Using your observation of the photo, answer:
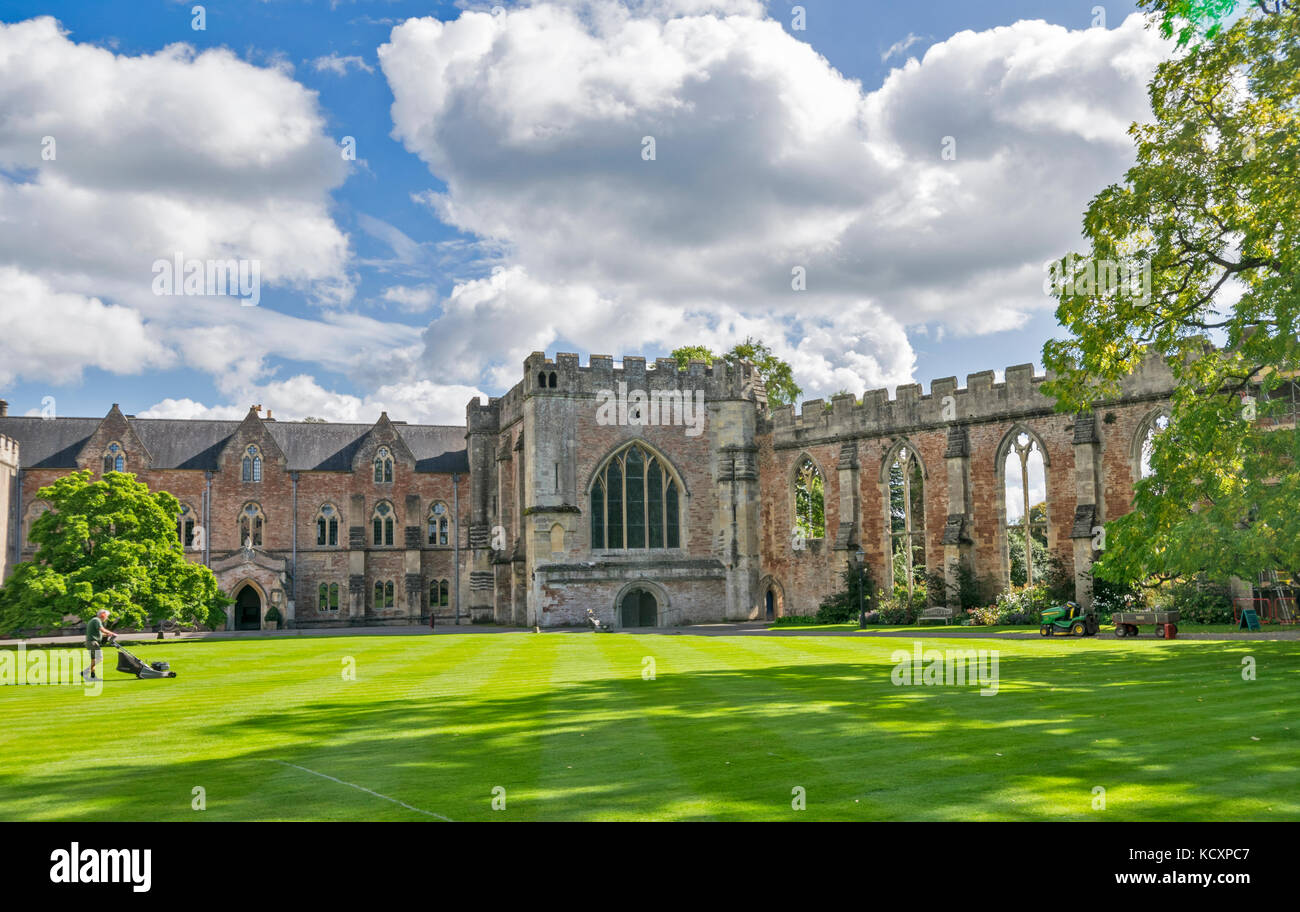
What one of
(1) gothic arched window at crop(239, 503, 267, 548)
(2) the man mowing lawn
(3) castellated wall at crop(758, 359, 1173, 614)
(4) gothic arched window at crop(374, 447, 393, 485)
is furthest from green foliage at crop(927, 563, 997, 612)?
(1) gothic arched window at crop(239, 503, 267, 548)

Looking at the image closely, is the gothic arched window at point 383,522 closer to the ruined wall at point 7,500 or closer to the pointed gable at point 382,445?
the pointed gable at point 382,445

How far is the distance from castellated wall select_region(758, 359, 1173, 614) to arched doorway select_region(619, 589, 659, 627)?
17.1 feet

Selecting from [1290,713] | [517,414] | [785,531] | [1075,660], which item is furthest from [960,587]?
[1290,713]

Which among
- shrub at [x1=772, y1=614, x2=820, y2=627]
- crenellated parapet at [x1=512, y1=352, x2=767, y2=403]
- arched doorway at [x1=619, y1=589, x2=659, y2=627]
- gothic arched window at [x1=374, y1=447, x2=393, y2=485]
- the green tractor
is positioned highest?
crenellated parapet at [x1=512, y1=352, x2=767, y2=403]

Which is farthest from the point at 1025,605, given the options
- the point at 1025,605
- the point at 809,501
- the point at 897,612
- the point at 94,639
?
the point at 94,639

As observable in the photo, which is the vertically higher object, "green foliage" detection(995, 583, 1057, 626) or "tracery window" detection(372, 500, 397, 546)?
"tracery window" detection(372, 500, 397, 546)

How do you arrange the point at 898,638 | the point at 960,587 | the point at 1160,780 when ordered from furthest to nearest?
the point at 960,587 → the point at 898,638 → the point at 1160,780

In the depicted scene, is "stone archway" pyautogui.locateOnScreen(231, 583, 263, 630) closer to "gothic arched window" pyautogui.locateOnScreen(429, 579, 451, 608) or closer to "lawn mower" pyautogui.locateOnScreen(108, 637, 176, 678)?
"gothic arched window" pyautogui.locateOnScreen(429, 579, 451, 608)

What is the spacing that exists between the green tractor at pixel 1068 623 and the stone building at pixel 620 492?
14.8 ft

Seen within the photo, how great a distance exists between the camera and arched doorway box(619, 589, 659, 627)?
40.8 m

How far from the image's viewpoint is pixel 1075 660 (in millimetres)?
16969

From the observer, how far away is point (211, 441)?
52562mm

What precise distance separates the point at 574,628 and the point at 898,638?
16.6 meters
